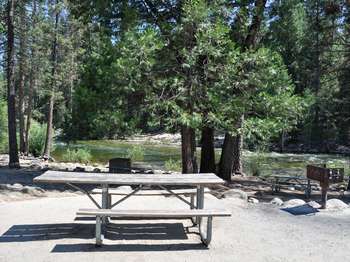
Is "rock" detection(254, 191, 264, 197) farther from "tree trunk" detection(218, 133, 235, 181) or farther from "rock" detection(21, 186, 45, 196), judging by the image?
"rock" detection(21, 186, 45, 196)

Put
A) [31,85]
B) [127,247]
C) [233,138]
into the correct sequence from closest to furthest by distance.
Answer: [127,247]
[233,138]
[31,85]

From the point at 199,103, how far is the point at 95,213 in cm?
544

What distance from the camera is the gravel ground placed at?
5883 mm

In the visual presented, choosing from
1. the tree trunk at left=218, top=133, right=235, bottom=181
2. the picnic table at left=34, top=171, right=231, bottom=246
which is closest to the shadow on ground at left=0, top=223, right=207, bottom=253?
the picnic table at left=34, top=171, right=231, bottom=246

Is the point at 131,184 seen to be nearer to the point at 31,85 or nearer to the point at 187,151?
the point at 187,151

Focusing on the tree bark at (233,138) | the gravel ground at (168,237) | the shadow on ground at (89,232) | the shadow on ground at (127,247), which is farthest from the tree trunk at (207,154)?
the shadow on ground at (127,247)

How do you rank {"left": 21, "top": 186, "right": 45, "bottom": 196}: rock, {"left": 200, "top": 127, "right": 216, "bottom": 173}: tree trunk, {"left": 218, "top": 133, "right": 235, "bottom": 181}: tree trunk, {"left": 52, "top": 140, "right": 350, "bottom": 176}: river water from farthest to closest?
{"left": 52, "top": 140, "right": 350, "bottom": 176}: river water
{"left": 200, "top": 127, "right": 216, "bottom": 173}: tree trunk
{"left": 218, "top": 133, "right": 235, "bottom": 181}: tree trunk
{"left": 21, "top": 186, "right": 45, "bottom": 196}: rock

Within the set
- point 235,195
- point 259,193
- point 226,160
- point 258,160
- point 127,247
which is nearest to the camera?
point 127,247

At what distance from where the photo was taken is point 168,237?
266 inches

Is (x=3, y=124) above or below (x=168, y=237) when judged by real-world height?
above

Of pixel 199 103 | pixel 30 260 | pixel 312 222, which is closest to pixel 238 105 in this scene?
Result: pixel 199 103

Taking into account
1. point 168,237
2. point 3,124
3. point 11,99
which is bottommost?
point 168,237

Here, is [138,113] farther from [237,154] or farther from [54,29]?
[54,29]

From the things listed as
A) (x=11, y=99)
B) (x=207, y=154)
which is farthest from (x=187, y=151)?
(x=11, y=99)
